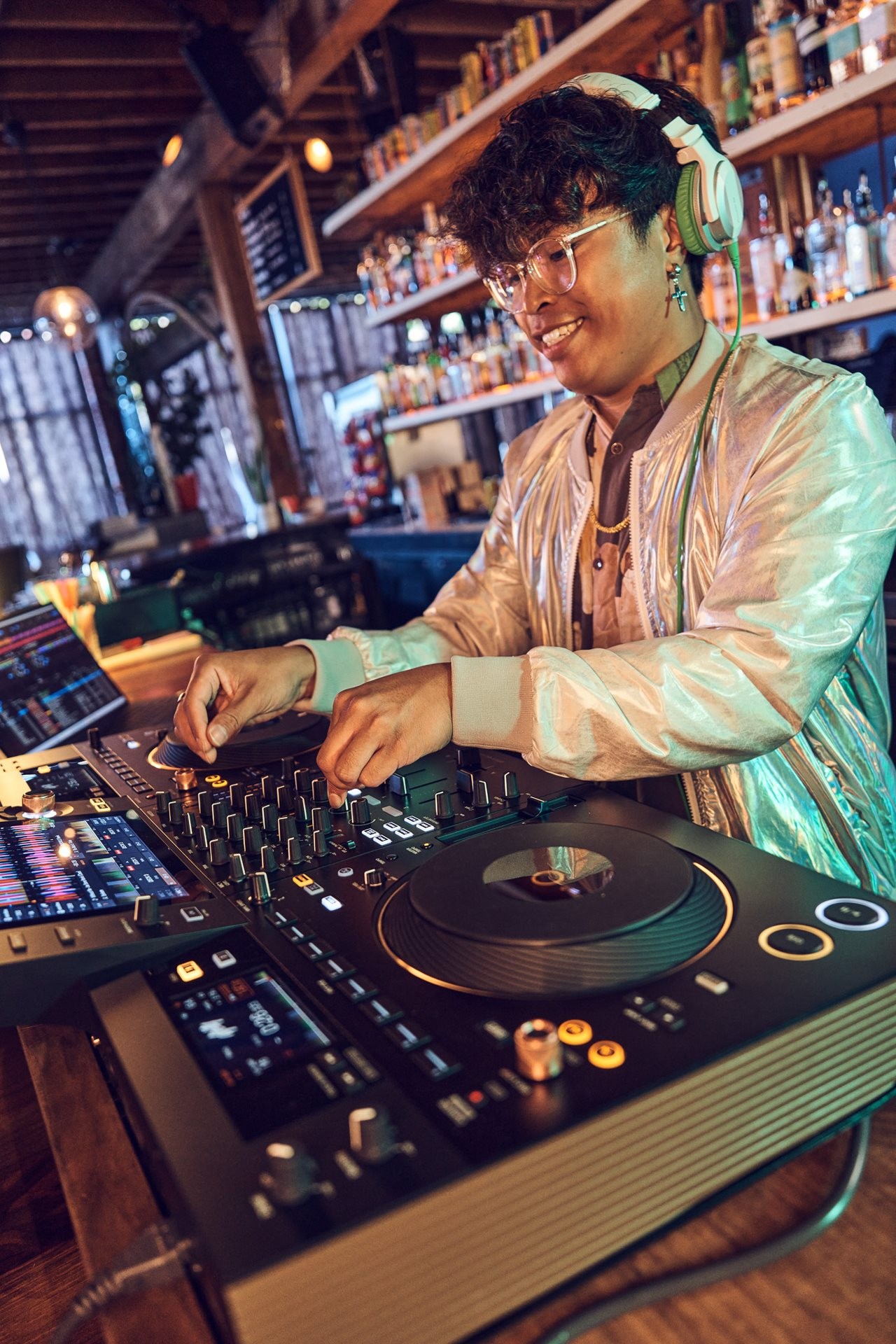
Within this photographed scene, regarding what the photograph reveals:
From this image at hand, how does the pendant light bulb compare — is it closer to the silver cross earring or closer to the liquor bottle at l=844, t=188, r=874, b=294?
the liquor bottle at l=844, t=188, r=874, b=294

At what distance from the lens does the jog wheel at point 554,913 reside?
52 cm

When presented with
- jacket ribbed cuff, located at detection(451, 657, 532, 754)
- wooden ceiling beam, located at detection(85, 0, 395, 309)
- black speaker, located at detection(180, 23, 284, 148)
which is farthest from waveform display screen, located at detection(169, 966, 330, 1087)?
black speaker, located at detection(180, 23, 284, 148)

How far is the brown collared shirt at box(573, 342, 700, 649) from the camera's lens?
131 centimetres

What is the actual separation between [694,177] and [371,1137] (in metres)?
1.12

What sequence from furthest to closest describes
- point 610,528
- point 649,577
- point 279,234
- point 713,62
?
point 279,234 → point 713,62 → point 610,528 → point 649,577

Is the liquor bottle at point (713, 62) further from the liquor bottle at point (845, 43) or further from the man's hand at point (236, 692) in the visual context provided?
the man's hand at point (236, 692)

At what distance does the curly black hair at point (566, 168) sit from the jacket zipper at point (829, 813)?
2.07 ft

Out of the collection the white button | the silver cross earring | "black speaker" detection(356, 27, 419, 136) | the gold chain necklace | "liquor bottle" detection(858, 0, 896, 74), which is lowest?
the white button

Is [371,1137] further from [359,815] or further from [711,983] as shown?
[359,815]

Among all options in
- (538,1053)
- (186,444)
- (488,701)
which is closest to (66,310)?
(186,444)

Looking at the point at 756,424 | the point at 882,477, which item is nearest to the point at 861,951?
the point at 882,477

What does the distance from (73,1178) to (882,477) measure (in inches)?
36.4

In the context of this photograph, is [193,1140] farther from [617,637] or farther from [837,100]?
[837,100]

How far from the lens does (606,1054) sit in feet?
1.51
